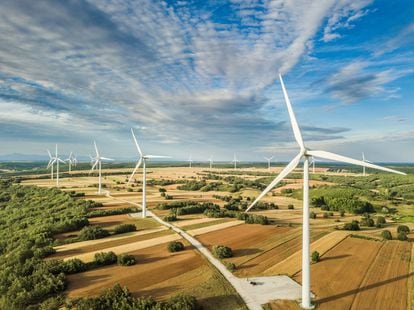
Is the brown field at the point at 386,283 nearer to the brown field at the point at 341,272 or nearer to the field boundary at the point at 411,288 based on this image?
the field boundary at the point at 411,288

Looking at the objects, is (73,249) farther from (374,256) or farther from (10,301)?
(374,256)

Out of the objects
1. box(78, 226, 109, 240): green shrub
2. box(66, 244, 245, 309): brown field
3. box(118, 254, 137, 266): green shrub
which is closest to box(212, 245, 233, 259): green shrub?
box(66, 244, 245, 309): brown field

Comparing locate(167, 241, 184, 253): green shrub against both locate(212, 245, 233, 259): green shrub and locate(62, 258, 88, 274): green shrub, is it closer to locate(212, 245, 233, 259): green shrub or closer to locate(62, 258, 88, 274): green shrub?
locate(212, 245, 233, 259): green shrub

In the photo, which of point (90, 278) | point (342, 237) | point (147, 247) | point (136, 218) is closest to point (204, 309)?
point (90, 278)

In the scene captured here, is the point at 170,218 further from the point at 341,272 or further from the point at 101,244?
the point at 341,272

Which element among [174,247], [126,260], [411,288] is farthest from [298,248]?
[126,260]

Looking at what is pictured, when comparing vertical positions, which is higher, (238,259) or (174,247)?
(174,247)
